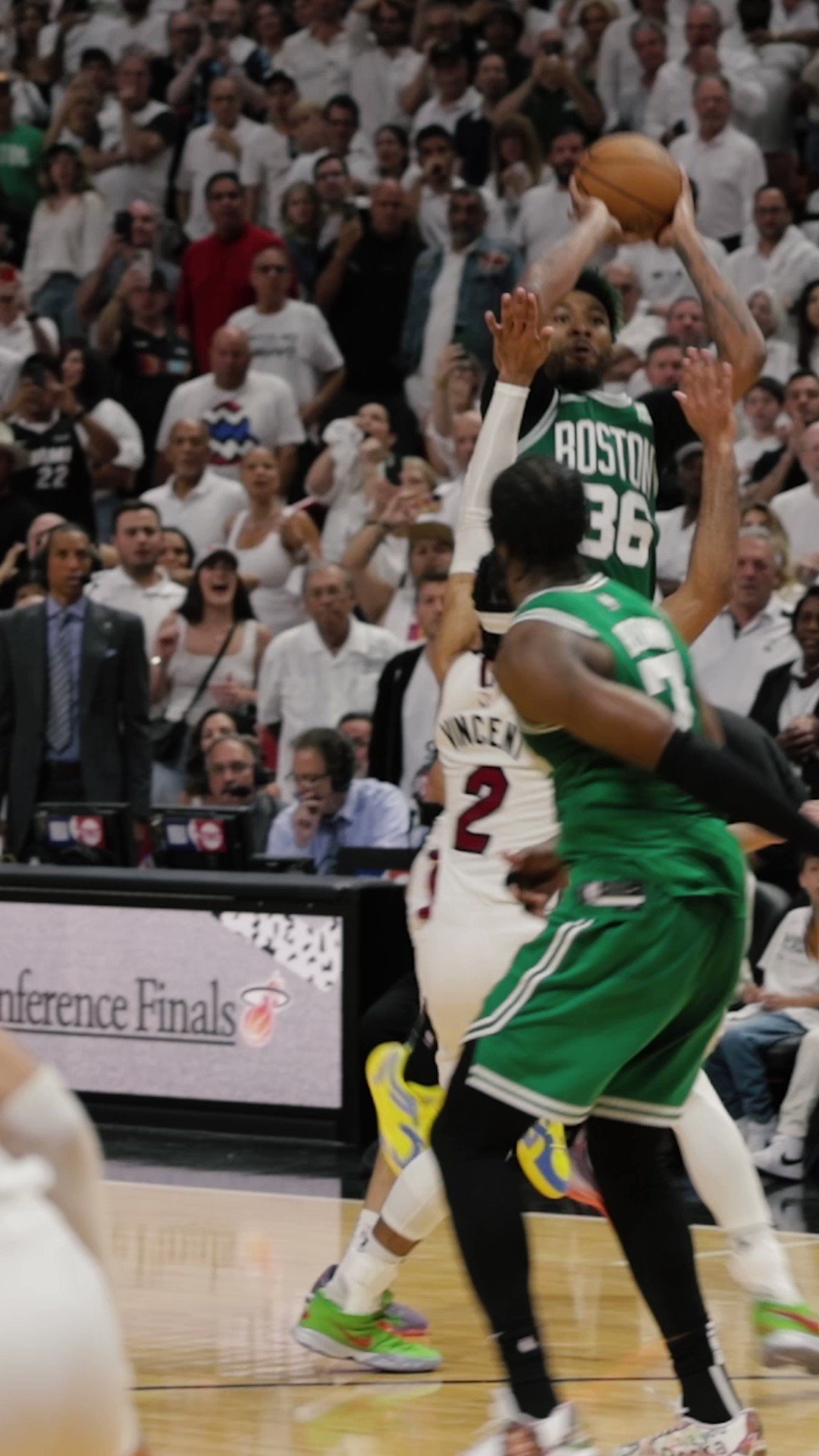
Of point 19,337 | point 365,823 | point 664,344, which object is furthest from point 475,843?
point 19,337

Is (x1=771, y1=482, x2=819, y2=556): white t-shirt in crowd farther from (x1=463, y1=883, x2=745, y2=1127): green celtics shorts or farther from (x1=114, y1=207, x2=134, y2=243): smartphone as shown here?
(x1=463, y1=883, x2=745, y2=1127): green celtics shorts

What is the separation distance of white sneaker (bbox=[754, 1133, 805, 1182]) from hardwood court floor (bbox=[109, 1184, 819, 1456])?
0.94 meters

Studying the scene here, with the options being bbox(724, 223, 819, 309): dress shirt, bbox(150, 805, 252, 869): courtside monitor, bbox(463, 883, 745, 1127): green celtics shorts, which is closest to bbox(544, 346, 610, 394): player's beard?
bbox(463, 883, 745, 1127): green celtics shorts

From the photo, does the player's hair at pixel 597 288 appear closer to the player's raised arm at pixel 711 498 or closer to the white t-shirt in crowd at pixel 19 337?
the player's raised arm at pixel 711 498

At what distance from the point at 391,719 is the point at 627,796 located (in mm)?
6115

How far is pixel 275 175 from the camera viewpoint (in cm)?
1580

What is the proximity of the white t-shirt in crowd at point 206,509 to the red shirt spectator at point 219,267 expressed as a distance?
2000mm

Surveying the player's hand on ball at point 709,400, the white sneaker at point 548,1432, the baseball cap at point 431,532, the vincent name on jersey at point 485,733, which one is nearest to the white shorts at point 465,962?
the vincent name on jersey at point 485,733

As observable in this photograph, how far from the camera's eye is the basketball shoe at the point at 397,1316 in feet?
18.0

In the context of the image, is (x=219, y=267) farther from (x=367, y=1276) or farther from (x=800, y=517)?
(x=367, y=1276)

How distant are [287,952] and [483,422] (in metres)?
3.68

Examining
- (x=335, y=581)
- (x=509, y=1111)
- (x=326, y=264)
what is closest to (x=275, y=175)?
(x=326, y=264)

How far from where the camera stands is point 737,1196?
516cm

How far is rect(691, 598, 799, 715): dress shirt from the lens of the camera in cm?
1011
